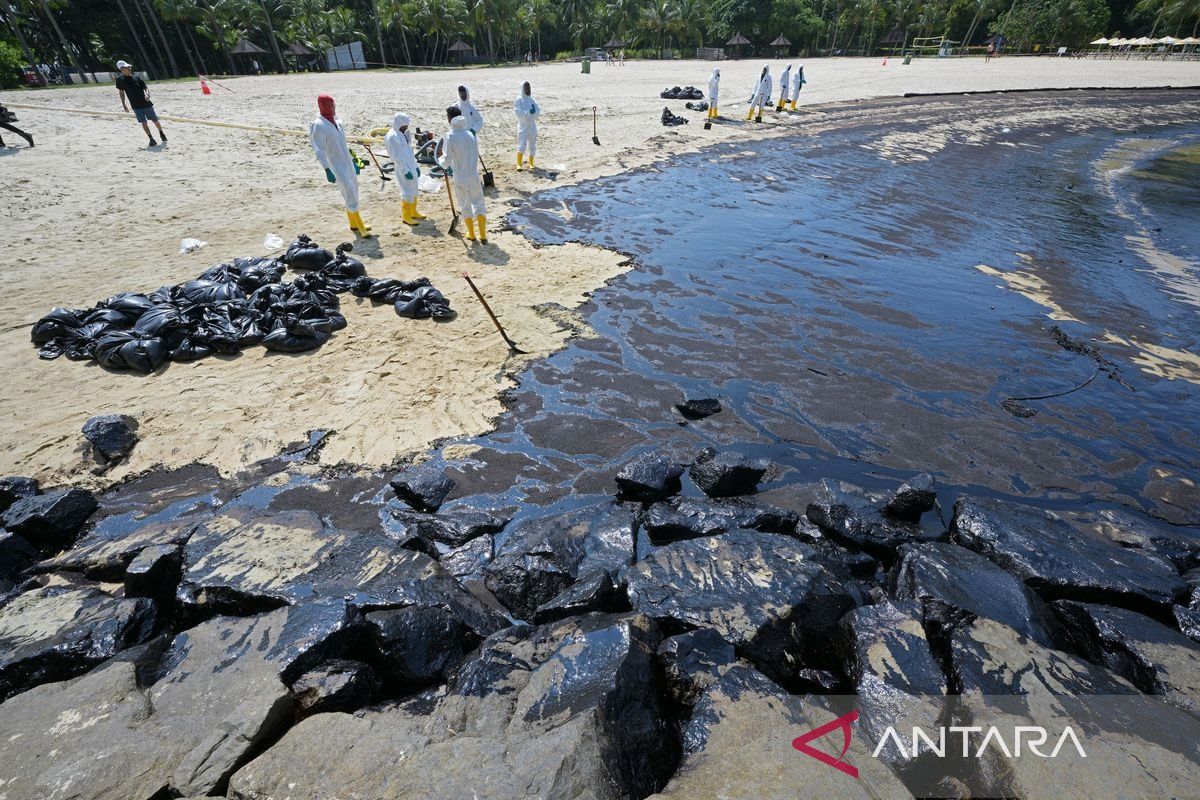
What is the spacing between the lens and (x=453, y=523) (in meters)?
3.64

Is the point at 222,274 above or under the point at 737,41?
under

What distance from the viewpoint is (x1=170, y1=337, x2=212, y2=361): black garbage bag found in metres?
5.27

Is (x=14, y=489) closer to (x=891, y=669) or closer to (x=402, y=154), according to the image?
(x=891, y=669)

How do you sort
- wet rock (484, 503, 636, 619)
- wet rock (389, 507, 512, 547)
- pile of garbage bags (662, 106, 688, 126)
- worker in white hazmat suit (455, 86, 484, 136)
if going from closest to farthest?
1. wet rock (484, 503, 636, 619)
2. wet rock (389, 507, 512, 547)
3. worker in white hazmat suit (455, 86, 484, 136)
4. pile of garbage bags (662, 106, 688, 126)

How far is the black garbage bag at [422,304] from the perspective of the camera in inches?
244

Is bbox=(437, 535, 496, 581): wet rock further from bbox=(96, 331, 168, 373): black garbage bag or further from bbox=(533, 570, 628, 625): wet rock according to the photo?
bbox=(96, 331, 168, 373): black garbage bag

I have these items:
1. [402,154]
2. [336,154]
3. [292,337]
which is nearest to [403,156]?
[402,154]

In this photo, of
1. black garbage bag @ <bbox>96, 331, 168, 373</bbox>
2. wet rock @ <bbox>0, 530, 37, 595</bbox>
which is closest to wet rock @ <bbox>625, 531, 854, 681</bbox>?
wet rock @ <bbox>0, 530, 37, 595</bbox>

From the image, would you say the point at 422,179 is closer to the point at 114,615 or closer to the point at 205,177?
the point at 205,177

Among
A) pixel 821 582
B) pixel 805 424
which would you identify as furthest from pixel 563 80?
pixel 821 582

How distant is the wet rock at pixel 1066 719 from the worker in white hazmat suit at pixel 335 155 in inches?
356

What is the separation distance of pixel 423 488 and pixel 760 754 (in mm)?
2795

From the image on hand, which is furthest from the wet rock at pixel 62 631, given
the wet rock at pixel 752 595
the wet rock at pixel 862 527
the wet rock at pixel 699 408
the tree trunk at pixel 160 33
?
the tree trunk at pixel 160 33

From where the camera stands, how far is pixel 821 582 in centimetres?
290
